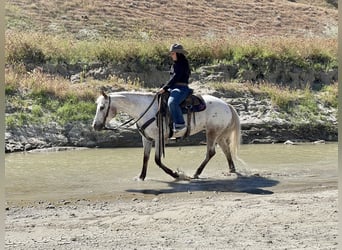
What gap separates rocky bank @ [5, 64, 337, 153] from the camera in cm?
1748

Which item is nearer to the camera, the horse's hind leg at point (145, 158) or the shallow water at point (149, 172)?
the shallow water at point (149, 172)

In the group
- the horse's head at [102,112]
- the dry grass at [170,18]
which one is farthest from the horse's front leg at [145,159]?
the dry grass at [170,18]

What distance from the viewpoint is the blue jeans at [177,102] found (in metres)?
11.3

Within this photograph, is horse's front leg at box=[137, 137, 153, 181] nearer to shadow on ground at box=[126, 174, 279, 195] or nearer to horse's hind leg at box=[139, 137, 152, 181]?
horse's hind leg at box=[139, 137, 152, 181]

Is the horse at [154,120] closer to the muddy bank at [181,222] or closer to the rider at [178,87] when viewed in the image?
the rider at [178,87]

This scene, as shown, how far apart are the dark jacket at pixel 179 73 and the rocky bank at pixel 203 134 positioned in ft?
22.2

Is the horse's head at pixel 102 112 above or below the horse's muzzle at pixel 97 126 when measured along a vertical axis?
above

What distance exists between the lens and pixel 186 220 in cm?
791

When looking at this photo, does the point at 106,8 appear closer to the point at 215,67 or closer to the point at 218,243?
the point at 215,67

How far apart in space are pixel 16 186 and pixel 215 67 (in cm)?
1344

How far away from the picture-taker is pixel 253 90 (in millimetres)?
21688

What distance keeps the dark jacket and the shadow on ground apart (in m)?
1.89

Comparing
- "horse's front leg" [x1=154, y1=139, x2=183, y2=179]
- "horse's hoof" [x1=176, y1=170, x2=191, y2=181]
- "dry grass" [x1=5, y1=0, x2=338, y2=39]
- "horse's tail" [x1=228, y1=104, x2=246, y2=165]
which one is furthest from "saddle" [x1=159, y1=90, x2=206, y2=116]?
"dry grass" [x1=5, y1=0, x2=338, y2=39]

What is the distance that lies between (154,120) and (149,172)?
1.60m
